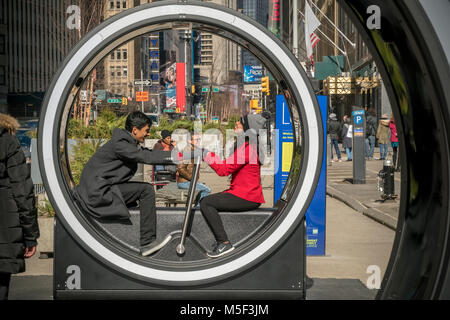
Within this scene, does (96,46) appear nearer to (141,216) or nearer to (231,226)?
(141,216)

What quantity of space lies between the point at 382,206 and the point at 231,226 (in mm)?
6047

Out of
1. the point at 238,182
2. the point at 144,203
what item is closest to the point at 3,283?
the point at 144,203

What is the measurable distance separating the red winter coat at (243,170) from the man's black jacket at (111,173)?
63 cm

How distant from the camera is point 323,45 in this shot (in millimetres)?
46188

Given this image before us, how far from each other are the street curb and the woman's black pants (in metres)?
3.32

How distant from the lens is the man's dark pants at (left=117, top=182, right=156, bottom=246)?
14.4ft

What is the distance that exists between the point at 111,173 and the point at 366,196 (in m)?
7.79

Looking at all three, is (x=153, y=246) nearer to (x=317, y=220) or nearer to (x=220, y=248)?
(x=220, y=248)

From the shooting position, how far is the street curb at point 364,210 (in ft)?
27.9

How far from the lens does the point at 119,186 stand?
470 centimetres

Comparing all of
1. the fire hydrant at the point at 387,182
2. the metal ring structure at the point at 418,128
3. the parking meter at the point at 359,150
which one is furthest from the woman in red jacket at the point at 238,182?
the parking meter at the point at 359,150

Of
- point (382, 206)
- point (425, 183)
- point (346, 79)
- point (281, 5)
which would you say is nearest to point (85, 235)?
point (425, 183)

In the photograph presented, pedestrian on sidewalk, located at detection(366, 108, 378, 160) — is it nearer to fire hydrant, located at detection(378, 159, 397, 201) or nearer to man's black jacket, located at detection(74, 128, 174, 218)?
fire hydrant, located at detection(378, 159, 397, 201)

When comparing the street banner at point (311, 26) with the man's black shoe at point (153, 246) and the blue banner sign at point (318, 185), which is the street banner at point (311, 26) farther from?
the man's black shoe at point (153, 246)
